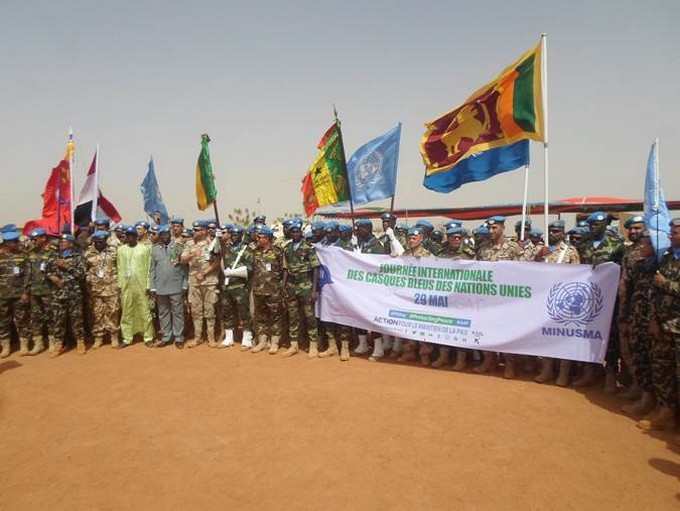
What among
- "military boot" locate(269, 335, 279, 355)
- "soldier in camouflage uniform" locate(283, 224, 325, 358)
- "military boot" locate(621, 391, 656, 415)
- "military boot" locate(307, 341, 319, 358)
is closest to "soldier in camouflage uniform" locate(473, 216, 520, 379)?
"military boot" locate(621, 391, 656, 415)

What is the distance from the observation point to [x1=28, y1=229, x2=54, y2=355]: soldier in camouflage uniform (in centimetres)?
742

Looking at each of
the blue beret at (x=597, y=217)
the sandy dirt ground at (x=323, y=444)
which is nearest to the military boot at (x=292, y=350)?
the sandy dirt ground at (x=323, y=444)

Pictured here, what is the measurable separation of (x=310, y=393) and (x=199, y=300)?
11.2 feet

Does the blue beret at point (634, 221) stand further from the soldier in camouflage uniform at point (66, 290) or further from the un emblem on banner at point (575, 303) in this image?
the soldier in camouflage uniform at point (66, 290)

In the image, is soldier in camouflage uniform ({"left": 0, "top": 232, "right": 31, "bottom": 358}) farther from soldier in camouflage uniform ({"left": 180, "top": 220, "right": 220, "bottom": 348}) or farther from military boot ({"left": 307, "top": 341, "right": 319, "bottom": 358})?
military boot ({"left": 307, "top": 341, "right": 319, "bottom": 358})

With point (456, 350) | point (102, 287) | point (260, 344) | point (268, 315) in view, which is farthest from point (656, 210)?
point (102, 287)

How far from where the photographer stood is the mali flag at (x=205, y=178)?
7.66 metres

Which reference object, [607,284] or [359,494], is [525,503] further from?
[607,284]

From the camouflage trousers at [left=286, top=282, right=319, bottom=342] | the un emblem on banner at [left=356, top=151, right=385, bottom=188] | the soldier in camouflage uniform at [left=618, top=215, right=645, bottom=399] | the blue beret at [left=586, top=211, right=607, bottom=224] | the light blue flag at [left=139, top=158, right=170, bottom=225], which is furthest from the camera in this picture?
the light blue flag at [left=139, top=158, right=170, bottom=225]

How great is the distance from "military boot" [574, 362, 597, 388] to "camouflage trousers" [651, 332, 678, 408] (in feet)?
3.39

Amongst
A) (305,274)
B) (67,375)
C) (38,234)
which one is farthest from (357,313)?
(38,234)

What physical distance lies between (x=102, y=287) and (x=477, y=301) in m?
6.57

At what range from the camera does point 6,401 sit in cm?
543

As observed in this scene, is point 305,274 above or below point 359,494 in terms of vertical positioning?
above
